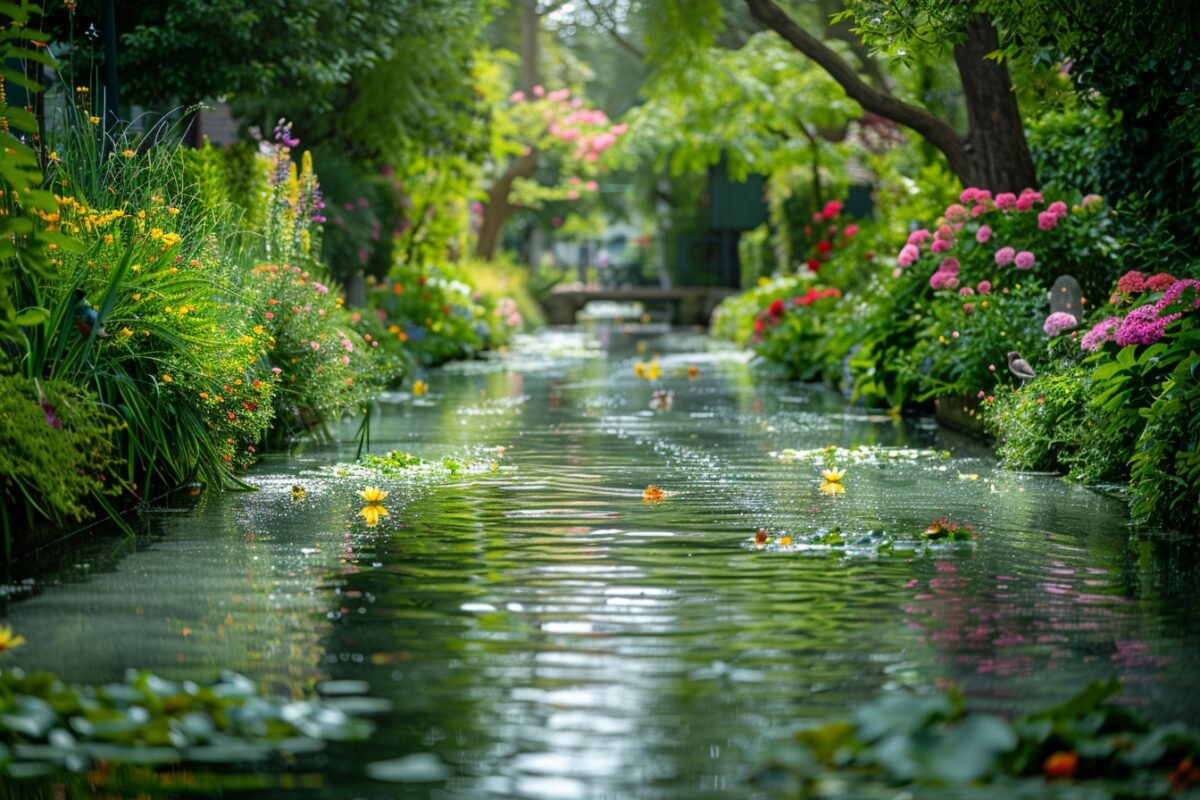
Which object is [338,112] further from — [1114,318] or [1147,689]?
[1147,689]

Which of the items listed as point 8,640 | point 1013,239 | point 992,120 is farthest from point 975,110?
point 8,640

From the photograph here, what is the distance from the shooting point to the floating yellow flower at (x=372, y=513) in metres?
9.67

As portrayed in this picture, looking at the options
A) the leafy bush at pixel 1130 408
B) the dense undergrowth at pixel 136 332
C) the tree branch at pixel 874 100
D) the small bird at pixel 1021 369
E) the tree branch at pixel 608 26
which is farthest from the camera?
the tree branch at pixel 608 26

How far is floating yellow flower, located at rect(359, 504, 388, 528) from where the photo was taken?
9672 mm

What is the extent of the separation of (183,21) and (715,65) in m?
13.8

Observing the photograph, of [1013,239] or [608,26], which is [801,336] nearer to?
[1013,239]

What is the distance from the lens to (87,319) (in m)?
9.61

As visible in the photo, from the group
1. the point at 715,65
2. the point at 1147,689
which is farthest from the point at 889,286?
the point at 1147,689

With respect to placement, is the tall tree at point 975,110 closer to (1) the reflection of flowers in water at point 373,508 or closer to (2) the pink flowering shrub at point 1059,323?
(2) the pink flowering shrub at point 1059,323

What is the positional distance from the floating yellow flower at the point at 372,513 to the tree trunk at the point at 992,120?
10333 millimetres

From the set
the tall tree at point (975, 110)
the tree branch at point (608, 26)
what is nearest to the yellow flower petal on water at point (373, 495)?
the tall tree at point (975, 110)

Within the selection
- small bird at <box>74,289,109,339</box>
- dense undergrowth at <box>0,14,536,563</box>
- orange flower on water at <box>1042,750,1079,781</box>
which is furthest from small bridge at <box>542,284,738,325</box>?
orange flower on water at <box>1042,750,1079,781</box>

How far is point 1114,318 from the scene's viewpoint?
459 inches

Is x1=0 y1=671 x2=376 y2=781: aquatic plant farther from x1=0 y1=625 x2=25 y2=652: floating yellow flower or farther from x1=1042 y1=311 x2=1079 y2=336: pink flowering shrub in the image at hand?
x1=1042 y1=311 x2=1079 y2=336: pink flowering shrub
